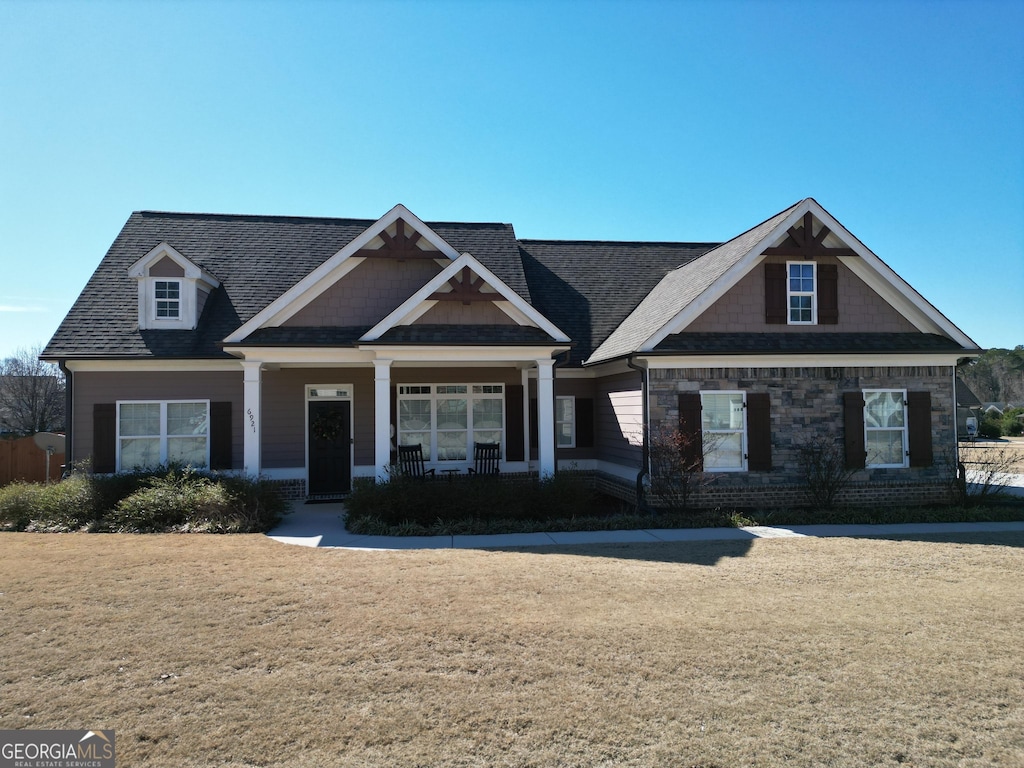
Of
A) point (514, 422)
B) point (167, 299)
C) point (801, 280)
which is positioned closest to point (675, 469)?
point (514, 422)

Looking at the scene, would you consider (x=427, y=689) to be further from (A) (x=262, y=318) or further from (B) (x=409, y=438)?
(B) (x=409, y=438)

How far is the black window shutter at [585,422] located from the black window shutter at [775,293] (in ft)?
16.6

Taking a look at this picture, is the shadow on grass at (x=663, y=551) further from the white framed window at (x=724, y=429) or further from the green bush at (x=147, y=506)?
the green bush at (x=147, y=506)

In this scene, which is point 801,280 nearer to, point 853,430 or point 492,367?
point 853,430

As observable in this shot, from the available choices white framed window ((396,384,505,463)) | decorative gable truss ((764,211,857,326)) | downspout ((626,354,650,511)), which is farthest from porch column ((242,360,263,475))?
decorative gable truss ((764,211,857,326))

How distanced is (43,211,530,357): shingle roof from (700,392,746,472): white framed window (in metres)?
5.27

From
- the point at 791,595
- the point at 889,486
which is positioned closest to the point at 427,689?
the point at 791,595

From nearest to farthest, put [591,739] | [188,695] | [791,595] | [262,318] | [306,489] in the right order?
[591,739], [188,695], [791,595], [262,318], [306,489]

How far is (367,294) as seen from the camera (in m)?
14.2

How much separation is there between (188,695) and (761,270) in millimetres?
12920

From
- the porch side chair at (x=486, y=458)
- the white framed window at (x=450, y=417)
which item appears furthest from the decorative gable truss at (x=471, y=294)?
the porch side chair at (x=486, y=458)

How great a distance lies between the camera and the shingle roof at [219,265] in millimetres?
14469

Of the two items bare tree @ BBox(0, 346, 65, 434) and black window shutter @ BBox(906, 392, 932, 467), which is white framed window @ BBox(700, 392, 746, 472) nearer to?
black window shutter @ BBox(906, 392, 932, 467)

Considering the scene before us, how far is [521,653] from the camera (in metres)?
5.46
